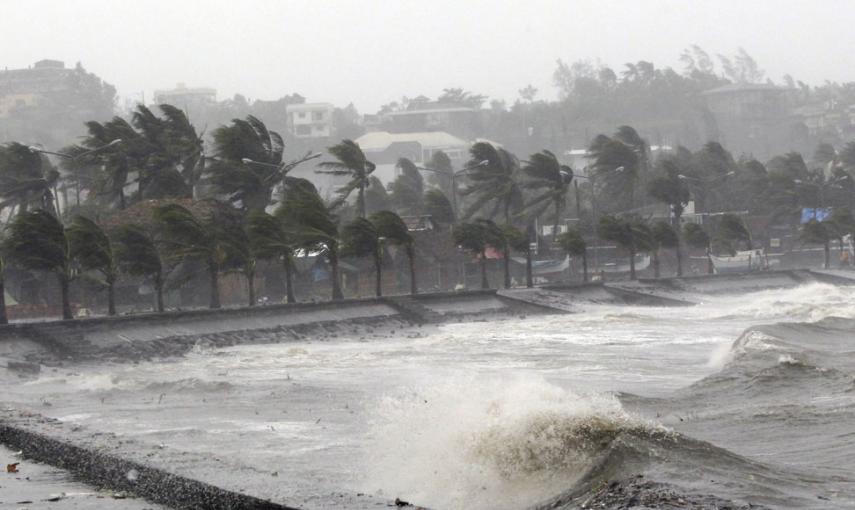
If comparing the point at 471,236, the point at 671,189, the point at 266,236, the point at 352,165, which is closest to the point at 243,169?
the point at 352,165

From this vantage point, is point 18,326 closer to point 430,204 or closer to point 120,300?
point 120,300

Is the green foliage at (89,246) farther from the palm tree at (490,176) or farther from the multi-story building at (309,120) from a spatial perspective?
the multi-story building at (309,120)

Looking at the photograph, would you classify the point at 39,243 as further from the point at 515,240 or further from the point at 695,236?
the point at 695,236

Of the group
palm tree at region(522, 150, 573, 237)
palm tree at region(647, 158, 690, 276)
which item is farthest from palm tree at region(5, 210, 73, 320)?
palm tree at region(647, 158, 690, 276)

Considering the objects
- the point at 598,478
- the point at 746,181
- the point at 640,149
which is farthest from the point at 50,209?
the point at 746,181

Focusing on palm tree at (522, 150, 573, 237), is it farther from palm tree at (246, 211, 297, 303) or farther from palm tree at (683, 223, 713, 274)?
palm tree at (246, 211, 297, 303)

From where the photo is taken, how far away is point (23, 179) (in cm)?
4944

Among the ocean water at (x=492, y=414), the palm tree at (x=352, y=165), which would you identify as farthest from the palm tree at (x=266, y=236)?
the palm tree at (x=352, y=165)

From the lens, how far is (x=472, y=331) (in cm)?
4253

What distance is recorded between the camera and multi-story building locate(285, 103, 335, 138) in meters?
183

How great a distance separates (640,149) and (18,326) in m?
65.0

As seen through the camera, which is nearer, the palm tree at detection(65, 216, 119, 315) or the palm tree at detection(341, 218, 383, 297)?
the palm tree at detection(65, 216, 119, 315)

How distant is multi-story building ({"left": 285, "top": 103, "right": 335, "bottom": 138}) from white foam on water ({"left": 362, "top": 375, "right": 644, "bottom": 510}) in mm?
169872

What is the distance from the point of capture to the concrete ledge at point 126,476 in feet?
31.7
